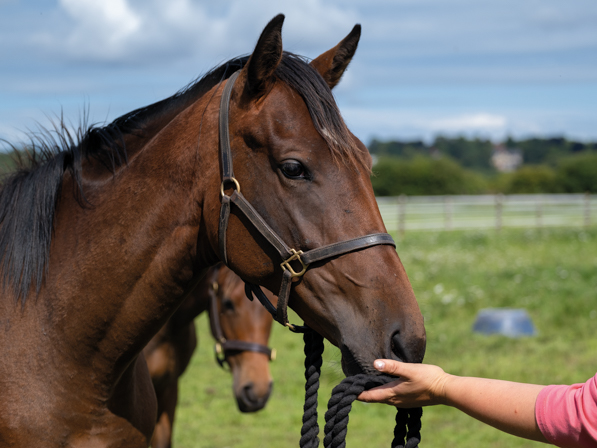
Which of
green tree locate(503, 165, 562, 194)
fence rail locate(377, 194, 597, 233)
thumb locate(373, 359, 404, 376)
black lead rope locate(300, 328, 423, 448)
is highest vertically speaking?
green tree locate(503, 165, 562, 194)

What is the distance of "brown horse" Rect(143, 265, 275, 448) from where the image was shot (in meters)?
4.12

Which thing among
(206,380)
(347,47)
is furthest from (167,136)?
(206,380)

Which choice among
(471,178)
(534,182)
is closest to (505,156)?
(471,178)

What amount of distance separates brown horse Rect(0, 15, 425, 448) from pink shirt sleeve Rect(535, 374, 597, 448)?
1.30 ft

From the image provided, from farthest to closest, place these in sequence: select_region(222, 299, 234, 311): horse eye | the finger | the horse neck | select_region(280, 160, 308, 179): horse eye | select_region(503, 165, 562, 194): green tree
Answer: select_region(503, 165, 562, 194): green tree, select_region(222, 299, 234, 311): horse eye, the horse neck, select_region(280, 160, 308, 179): horse eye, the finger

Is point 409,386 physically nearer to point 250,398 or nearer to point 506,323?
point 250,398

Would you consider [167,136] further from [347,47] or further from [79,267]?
[347,47]

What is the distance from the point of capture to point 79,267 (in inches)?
84.4

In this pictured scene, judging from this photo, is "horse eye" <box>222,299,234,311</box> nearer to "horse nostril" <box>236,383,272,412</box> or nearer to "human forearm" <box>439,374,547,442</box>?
"horse nostril" <box>236,383,272,412</box>

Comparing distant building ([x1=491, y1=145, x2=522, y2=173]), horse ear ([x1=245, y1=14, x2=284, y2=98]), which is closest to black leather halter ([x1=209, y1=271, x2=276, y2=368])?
horse ear ([x1=245, y1=14, x2=284, y2=98])

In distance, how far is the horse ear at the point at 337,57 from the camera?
7.30 ft

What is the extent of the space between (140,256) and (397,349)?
1005mm

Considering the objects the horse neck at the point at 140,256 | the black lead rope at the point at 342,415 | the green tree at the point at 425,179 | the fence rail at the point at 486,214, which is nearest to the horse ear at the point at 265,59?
the horse neck at the point at 140,256

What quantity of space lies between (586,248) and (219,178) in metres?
15.5
